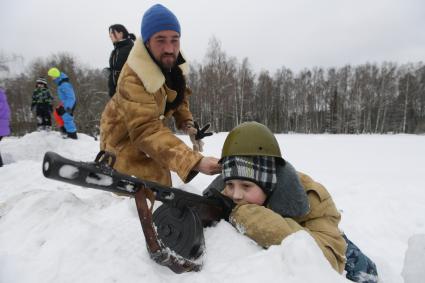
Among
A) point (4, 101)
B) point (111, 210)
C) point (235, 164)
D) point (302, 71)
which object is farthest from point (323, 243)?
point (302, 71)

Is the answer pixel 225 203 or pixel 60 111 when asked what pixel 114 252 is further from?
pixel 60 111

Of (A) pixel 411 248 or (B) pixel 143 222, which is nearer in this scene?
(B) pixel 143 222

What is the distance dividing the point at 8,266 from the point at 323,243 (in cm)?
134

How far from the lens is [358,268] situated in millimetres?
2047

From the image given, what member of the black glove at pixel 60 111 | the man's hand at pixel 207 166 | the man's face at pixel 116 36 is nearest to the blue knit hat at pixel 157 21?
the man's hand at pixel 207 166

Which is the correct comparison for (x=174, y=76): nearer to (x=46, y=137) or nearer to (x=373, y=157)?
(x=46, y=137)

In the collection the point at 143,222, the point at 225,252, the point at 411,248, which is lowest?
the point at 411,248

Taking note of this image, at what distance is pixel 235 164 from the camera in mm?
1733

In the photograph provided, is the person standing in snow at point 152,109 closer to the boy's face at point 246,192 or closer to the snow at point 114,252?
the boy's face at point 246,192

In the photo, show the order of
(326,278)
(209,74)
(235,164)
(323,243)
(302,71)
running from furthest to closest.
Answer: (302,71) → (209,74) → (235,164) → (323,243) → (326,278)

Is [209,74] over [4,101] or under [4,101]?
over

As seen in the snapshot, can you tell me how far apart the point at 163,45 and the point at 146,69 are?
0.81ft

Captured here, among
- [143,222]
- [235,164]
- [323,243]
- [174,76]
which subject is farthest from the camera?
[174,76]

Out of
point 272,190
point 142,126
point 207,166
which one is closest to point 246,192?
point 272,190
